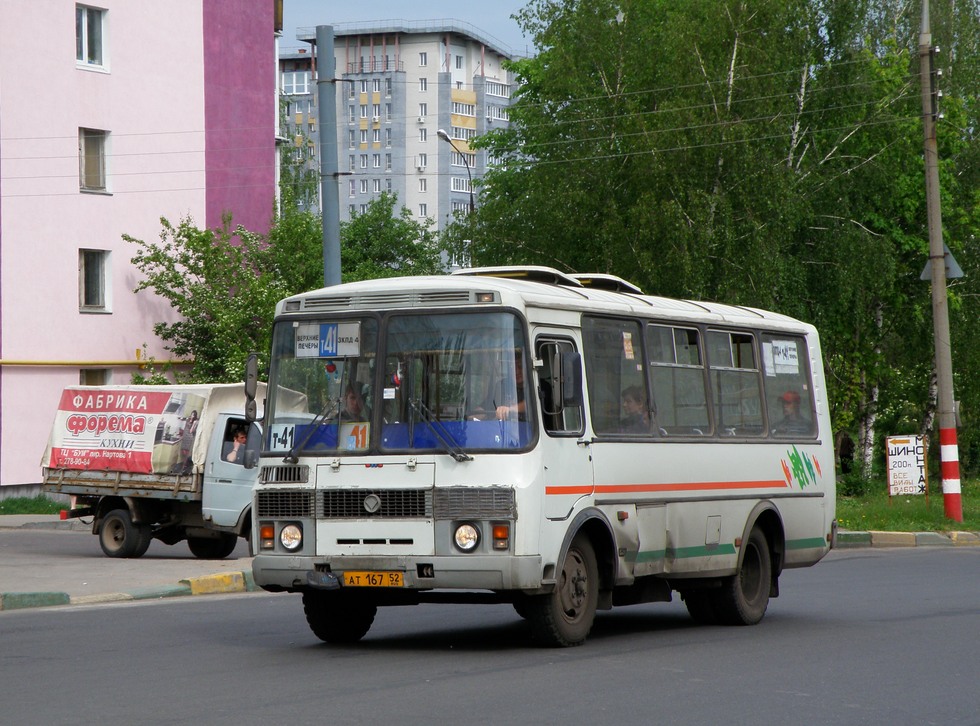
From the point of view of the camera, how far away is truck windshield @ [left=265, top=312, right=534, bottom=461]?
11023 millimetres

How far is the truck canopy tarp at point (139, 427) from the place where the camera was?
21.7m

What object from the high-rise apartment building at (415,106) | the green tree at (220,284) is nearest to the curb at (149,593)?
the green tree at (220,284)

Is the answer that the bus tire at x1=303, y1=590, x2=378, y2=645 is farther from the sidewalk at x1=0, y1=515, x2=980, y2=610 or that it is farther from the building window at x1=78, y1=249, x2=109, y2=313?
the building window at x1=78, y1=249, x2=109, y2=313

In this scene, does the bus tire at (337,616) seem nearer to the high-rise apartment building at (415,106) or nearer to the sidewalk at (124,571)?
the sidewalk at (124,571)

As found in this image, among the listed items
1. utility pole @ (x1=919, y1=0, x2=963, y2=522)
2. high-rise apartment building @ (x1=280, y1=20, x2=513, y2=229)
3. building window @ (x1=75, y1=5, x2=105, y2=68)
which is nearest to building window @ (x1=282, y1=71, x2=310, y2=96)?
high-rise apartment building @ (x1=280, y1=20, x2=513, y2=229)

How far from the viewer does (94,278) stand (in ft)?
125

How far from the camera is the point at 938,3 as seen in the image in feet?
148

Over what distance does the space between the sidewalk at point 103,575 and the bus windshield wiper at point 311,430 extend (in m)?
5.57

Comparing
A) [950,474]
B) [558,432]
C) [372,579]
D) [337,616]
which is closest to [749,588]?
[558,432]

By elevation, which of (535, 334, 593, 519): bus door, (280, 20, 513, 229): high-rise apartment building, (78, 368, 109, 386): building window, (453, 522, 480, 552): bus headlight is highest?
(280, 20, 513, 229): high-rise apartment building

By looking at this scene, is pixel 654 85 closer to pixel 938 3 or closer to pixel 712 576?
pixel 938 3

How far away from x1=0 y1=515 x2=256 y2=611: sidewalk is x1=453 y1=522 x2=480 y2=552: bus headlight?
6.64m

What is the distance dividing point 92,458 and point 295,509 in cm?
1178

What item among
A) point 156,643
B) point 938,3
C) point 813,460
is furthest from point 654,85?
point 156,643
